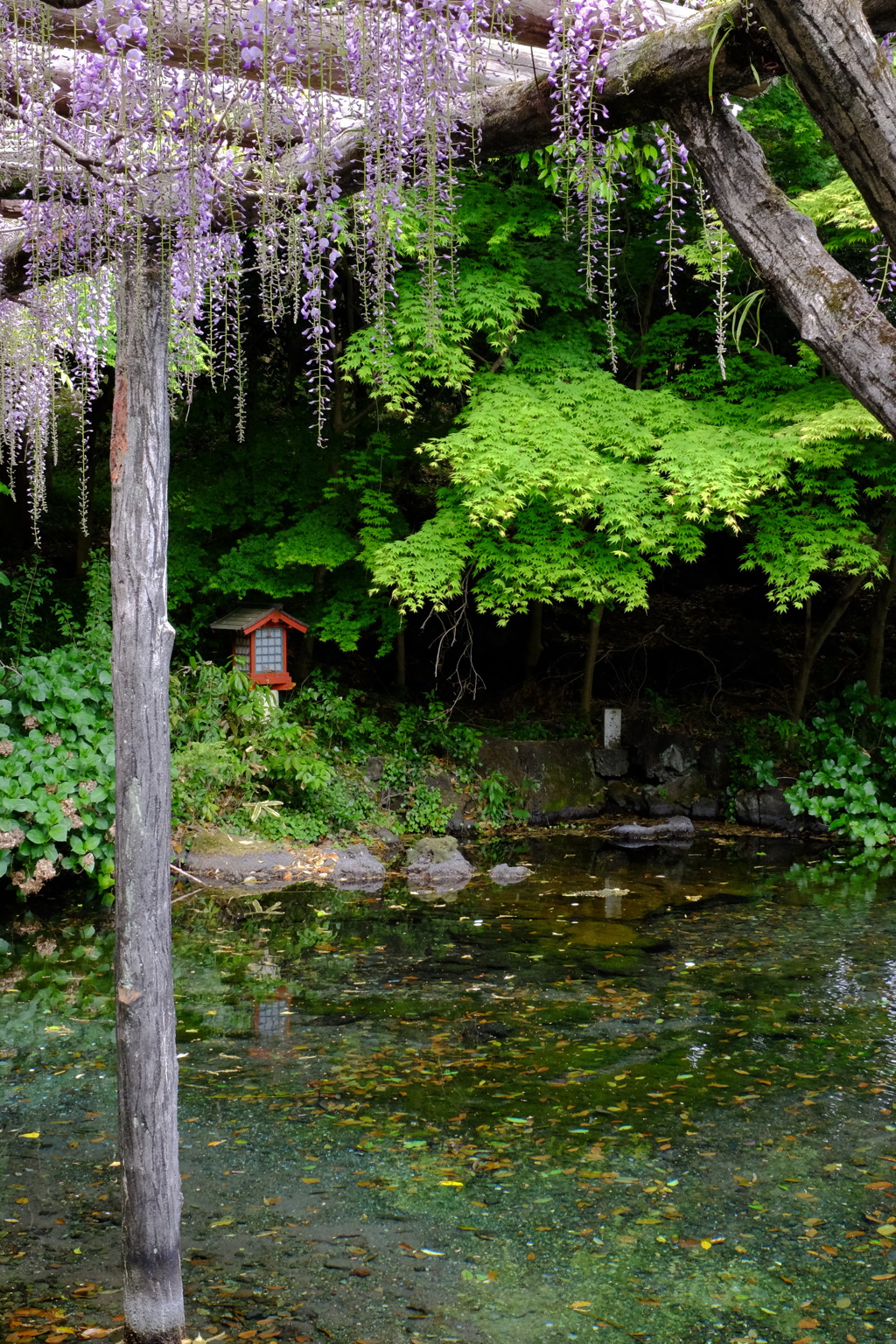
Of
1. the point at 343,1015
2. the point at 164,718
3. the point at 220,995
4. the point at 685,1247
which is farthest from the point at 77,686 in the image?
the point at 685,1247

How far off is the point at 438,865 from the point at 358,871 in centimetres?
65

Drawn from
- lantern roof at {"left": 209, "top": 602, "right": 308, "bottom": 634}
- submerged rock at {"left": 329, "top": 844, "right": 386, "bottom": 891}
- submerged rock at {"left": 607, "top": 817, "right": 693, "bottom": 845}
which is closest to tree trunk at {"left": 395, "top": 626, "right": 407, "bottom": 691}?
lantern roof at {"left": 209, "top": 602, "right": 308, "bottom": 634}

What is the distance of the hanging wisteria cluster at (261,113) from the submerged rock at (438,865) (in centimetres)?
529

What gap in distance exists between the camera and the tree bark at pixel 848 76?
181 cm

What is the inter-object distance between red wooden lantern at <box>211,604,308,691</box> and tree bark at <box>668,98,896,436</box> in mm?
6684

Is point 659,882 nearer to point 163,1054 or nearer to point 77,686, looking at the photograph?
point 77,686

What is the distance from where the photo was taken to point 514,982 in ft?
19.4

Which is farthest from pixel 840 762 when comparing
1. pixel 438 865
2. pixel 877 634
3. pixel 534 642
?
pixel 438 865

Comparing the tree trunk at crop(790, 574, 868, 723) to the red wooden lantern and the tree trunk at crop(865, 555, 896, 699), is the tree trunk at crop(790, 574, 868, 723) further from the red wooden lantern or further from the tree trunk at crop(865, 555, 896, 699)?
the red wooden lantern

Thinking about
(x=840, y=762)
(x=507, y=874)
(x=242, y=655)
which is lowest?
(x=507, y=874)

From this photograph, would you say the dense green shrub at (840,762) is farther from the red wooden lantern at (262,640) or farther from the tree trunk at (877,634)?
the red wooden lantern at (262,640)

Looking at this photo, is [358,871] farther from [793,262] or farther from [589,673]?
[793,262]

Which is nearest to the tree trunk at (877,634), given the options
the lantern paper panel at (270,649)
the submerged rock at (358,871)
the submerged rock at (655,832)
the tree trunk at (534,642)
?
the submerged rock at (655,832)

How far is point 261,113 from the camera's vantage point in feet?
10.8
